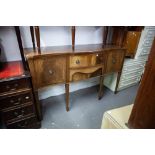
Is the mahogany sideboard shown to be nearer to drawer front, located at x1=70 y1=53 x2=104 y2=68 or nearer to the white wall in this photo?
drawer front, located at x1=70 y1=53 x2=104 y2=68

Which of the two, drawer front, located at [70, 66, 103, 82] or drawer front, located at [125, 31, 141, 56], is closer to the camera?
drawer front, located at [70, 66, 103, 82]

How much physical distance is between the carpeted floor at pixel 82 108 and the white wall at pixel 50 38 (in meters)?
0.15

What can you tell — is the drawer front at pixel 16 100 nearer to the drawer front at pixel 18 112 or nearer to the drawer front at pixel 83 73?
the drawer front at pixel 18 112

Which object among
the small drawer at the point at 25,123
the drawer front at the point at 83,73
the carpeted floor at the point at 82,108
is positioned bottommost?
the carpeted floor at the point at 82,108

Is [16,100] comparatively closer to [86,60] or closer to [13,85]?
[13,85]

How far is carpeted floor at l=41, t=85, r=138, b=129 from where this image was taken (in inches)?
65.2

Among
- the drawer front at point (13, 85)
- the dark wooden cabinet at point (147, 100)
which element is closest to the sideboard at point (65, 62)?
the drawer front at point (13, 85)

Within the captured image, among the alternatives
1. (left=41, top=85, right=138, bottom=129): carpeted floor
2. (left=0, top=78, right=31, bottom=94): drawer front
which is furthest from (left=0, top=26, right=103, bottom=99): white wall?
(left=0, top=78, right=31, bottom=94): drawer front

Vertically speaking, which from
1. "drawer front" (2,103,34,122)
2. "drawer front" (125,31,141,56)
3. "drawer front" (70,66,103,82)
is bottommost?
"drawer front" (2,103,34,122)

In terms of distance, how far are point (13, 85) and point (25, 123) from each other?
0.51 metres

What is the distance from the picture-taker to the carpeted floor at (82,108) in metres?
1.66
